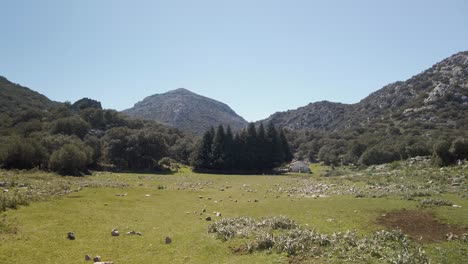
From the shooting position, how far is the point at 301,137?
17000 cm

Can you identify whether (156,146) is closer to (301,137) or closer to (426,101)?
(301,137)

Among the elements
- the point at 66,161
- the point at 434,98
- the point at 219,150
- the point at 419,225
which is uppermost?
the point at 434,98

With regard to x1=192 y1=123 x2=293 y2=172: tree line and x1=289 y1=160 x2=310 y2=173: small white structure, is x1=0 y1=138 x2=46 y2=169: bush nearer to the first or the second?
x1=192 y1=123 x2=293 y2=172: tree line

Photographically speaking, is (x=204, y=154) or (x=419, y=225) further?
(x=204, y=154)

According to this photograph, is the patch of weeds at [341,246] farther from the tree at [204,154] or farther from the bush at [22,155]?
the tree at [204,154]

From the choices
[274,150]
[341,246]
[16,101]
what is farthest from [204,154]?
[16,101]

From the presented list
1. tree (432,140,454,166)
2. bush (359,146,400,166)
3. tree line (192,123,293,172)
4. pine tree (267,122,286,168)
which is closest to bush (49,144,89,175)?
tree line (192,123,293,172)

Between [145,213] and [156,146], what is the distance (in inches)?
2642

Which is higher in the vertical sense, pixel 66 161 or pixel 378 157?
pixel 378 157

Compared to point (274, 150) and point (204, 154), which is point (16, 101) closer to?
point (204, 154)

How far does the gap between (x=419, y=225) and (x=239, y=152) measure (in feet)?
243

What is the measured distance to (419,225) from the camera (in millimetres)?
18141

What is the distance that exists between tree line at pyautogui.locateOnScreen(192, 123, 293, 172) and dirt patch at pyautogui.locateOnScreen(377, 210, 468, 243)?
68868 mm

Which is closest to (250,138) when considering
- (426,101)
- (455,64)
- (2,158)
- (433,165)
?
(433,165)
